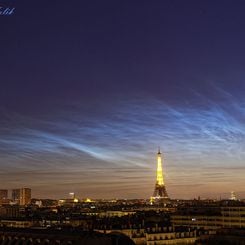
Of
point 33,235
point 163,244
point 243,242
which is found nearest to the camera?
point 33,235

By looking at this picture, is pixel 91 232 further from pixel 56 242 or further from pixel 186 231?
pixel 186 231

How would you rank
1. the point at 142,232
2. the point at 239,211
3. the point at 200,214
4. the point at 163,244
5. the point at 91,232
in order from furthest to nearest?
the point at 200,214 < the point at 239,211 < the point at 142,232 < the point at 163,244 < the point at 91,232

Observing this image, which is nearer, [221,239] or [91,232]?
[91,232]

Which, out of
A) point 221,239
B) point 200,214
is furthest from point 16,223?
point 221,239

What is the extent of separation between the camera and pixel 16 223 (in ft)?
393

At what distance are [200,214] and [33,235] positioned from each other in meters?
85.2

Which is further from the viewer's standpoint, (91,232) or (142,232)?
(142,232)

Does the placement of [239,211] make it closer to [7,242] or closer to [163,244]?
[163,244]

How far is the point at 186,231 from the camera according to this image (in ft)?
287

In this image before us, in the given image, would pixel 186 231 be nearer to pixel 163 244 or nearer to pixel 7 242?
pixel 163 244

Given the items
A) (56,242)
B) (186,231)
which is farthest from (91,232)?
(186,231)

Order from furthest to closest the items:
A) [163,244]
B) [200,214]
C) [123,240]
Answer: [200,214], [163,244], [123,240]

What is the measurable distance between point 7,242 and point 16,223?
236ft

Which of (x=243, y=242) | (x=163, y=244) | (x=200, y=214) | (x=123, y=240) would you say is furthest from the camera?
(x=200, y=214)
